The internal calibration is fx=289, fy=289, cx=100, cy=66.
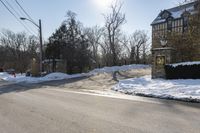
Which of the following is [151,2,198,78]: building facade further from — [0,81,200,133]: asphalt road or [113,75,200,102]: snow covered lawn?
[0,81,200,133]: asphalt road

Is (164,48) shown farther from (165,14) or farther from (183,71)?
(165,14)

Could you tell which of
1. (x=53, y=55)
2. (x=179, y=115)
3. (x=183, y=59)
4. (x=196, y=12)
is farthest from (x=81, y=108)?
(x=53, y=55)

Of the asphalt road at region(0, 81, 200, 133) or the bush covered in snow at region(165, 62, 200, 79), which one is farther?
the bush covered in snow at region(165, 62, 200, 79)

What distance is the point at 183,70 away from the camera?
1759 cm

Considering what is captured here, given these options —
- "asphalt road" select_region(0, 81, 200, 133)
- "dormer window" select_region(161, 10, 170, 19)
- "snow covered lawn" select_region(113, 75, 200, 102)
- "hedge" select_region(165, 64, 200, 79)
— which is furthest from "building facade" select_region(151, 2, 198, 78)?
"dormer window" select_region(161, 10, 170, 19)

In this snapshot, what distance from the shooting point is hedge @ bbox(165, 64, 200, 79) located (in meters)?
16.9

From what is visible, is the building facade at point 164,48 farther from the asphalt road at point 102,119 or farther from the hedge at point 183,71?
the asphalt road at point 102,119

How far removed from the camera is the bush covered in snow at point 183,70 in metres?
16.9

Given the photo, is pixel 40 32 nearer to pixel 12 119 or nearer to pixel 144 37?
pixel 12 119

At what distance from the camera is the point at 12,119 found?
316 inches

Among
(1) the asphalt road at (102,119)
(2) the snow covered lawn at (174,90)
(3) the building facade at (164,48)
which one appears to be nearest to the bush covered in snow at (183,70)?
(2) the snow covered lawn at (174,90)

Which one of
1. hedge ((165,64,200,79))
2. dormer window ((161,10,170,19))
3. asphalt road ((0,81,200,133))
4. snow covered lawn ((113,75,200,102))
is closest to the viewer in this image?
asphalt road ((0,81,200,133))

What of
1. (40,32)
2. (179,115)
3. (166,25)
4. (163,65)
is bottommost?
(179,115)

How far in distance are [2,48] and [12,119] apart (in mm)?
84234
